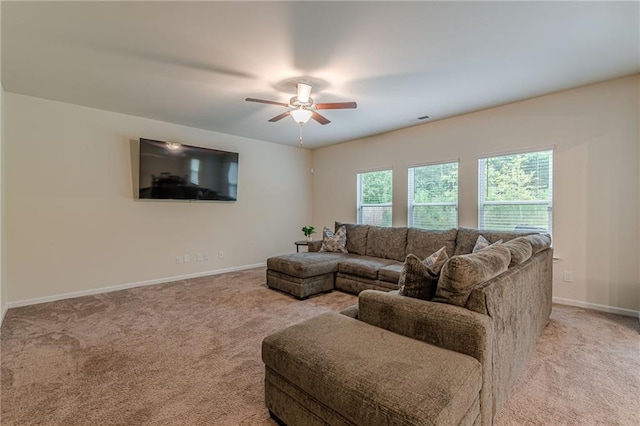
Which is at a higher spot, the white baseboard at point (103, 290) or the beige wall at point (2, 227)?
the beige wall at point (2, 227)

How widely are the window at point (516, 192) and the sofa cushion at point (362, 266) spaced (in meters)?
1.67

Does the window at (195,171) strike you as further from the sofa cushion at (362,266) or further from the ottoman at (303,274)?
the sofa cushion at (362,266)

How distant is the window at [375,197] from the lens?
555 centimetres

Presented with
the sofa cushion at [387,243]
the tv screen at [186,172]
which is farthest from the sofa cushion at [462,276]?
the tv screen at [186,172]

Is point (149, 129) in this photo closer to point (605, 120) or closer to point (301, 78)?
point (301, 78)

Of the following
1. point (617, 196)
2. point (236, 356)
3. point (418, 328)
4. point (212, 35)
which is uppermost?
point (212, 35)

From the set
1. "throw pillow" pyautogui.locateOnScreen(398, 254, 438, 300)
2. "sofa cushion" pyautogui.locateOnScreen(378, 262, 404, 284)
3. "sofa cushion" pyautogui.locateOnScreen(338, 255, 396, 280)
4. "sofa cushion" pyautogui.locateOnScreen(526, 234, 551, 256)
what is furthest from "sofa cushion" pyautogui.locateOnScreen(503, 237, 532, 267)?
"sofa cushion" pyautogui.locateOnScreen(338, 255, 396, 280)

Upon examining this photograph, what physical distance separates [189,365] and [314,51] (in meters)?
2.88

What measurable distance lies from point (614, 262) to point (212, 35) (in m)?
4.83

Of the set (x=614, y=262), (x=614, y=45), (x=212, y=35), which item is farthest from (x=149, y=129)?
(x=614, y=262)

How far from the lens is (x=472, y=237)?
376 cm

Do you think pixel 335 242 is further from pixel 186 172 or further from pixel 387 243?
pixel 186 172

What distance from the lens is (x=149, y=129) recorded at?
15.1ft

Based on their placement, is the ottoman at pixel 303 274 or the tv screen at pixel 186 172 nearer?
the ottoman at pixel 303 274
